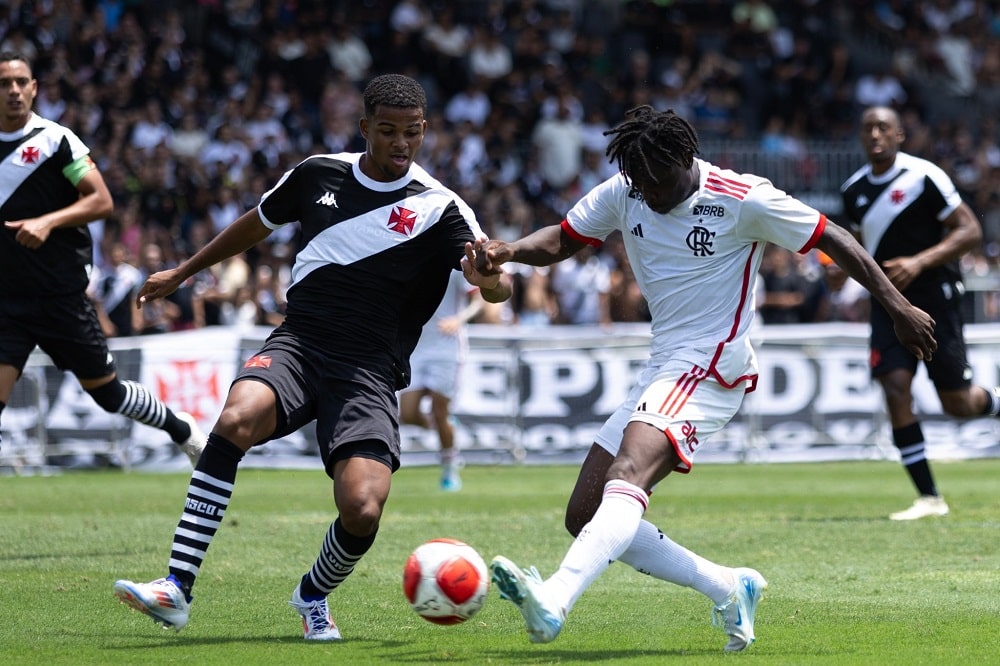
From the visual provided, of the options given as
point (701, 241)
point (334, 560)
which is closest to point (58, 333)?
point (334, 560)

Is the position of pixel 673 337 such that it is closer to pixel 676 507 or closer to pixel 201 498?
pixel 201 498

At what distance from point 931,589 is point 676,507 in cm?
470

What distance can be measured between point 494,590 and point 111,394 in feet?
10.8

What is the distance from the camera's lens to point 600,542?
5734mm

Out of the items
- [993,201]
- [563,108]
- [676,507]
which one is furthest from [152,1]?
[676,507]

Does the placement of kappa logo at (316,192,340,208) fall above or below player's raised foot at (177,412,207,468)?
above

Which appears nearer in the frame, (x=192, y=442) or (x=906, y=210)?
(x=192, y=442)

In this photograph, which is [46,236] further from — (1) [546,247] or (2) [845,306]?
(2) [845,306]

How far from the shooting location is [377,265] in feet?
22.6

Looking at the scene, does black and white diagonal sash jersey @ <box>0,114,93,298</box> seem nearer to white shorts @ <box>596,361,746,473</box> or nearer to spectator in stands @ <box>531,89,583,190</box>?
white shorts @ <box>596,361,746,473</box>

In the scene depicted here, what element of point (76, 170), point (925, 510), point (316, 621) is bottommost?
point (925, 510)

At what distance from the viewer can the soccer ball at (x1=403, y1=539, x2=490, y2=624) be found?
5.93 m

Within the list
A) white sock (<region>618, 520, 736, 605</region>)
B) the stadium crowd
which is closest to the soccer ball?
white sock (<region>618, 520, 736, 605</region>)

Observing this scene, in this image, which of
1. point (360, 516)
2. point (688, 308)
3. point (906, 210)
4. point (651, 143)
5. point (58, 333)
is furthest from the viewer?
point (906, 210)
